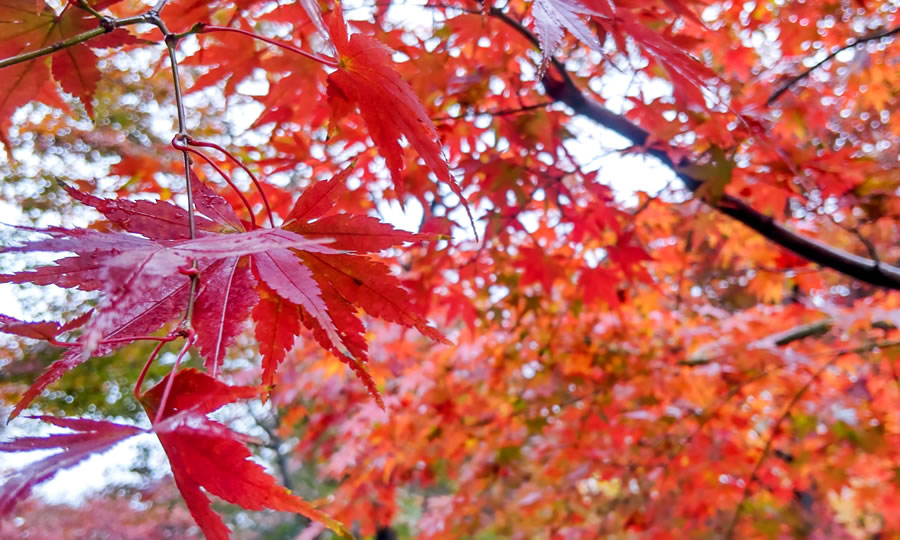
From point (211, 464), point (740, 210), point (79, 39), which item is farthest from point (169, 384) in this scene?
point (740, 210)

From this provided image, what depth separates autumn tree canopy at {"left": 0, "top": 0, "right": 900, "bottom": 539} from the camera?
44 centimetres

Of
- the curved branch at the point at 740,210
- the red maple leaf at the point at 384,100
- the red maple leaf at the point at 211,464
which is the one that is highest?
the curved branch at the point at 740,210

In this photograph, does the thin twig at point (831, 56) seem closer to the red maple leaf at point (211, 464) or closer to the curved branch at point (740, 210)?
the curved branch at point (740, 210)

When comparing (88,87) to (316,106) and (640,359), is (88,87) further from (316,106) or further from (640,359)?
(640,359)

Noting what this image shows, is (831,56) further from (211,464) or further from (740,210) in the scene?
(211,464)

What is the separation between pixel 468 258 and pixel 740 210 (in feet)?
2.46

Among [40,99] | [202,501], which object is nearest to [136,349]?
[40,99]

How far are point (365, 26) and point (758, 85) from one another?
1.35m

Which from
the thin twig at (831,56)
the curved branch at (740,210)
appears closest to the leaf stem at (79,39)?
the curved branch at (740,210)

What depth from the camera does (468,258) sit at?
5.46 feet

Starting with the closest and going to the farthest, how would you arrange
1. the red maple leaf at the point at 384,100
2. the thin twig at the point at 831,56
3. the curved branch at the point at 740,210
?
the red maple leaf at the point at 384,100 → the thin twig at the point at 831,56 → the curved branch at the point at 740,210

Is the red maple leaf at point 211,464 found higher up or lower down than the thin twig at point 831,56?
lower down

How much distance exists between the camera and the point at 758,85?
169cm

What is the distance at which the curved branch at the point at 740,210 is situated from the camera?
3.84 feet
